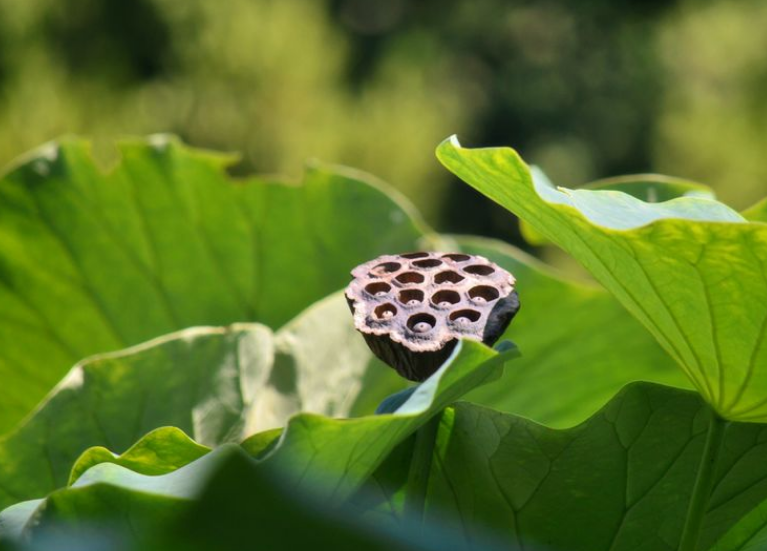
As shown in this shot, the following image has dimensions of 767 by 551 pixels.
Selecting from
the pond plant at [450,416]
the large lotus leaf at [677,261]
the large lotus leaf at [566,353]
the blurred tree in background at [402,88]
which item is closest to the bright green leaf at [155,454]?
the pond plant at [450,416]

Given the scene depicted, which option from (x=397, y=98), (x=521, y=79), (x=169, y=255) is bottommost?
(x=521, y=79)

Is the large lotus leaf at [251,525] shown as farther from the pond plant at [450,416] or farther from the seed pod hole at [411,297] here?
the seed pod hole at [411,297]

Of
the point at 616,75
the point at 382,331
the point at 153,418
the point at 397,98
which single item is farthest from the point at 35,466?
the point at 616,75

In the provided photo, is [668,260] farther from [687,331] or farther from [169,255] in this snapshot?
[169,255]

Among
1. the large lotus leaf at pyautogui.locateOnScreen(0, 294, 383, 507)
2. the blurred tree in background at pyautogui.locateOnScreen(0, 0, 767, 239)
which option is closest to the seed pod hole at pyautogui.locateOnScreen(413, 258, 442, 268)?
the large lotus leaf at pyautogui.locateOnScreen(0, 294, 383, 507)

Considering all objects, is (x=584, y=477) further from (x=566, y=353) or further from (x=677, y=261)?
(x=566, y=353)

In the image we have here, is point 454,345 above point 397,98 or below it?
above

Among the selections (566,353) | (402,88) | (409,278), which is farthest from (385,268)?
(402,88)
